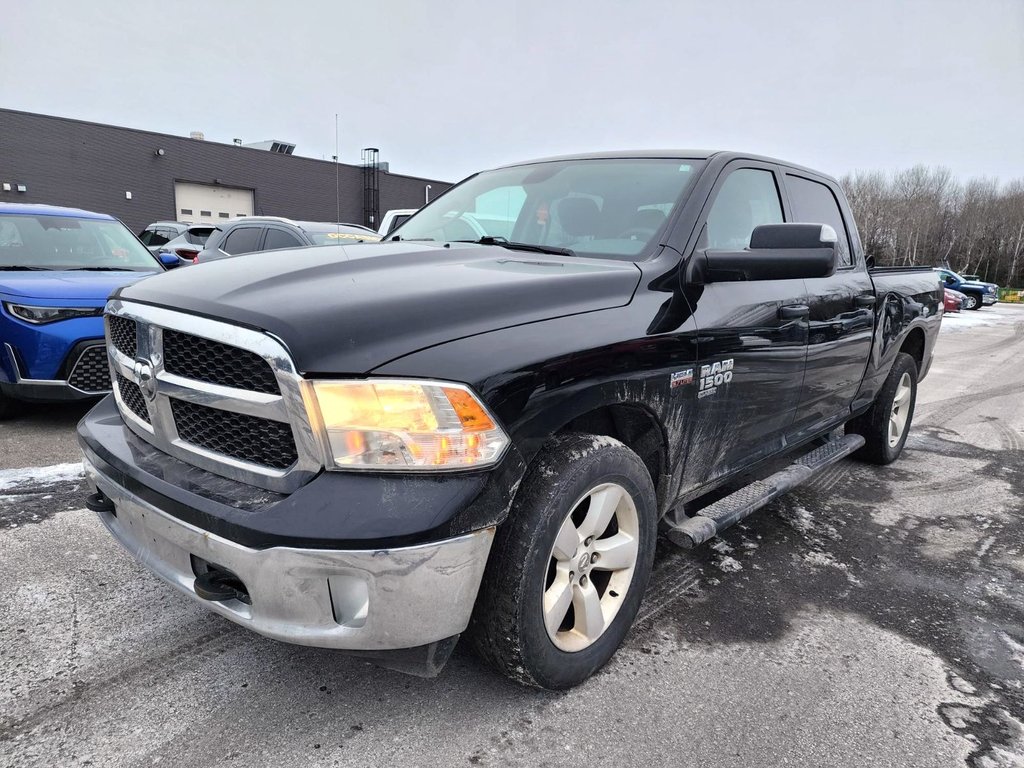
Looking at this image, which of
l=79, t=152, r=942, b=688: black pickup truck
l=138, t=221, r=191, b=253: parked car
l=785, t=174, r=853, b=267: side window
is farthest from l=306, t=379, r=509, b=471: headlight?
l=138, t=221, r=191, b=253: parked car

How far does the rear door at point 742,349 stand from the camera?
2588 millimetres

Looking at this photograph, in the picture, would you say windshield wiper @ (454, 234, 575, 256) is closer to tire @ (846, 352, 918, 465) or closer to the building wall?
tire @ (846, 352, 918, 465)

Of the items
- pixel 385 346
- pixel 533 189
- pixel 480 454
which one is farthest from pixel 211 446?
pixel 533 189

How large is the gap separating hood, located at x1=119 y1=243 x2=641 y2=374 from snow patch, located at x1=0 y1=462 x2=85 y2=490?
2106 millimetres

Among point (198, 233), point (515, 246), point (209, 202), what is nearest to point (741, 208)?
point (515, 246)

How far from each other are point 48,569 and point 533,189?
8.66 ft

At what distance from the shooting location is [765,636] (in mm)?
2645

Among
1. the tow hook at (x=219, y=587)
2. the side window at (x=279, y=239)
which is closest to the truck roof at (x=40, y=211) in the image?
the side window at (x=279, y=239)

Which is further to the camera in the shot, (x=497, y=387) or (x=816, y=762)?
(x=816, y=762)

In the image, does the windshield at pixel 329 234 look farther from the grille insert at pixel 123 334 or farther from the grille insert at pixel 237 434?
the grille insert at pixel 237 434

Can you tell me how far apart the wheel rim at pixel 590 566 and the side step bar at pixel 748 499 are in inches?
15.6

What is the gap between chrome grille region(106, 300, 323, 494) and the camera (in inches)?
68.7

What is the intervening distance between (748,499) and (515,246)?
148cm

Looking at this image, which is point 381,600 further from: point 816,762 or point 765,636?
point 765,636
